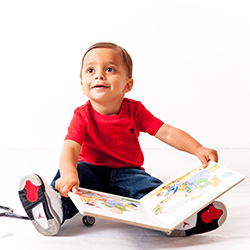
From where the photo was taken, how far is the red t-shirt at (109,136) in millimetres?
1169

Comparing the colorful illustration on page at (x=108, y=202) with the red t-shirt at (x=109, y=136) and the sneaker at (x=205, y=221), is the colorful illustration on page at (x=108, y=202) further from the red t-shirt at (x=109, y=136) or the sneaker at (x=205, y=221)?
the red t-shirt at (x=109, y=136)

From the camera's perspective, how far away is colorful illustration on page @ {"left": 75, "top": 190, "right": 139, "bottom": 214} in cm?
83

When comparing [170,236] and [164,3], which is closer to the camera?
[170,236]

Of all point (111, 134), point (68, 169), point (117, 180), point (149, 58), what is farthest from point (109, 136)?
point (149, 58)

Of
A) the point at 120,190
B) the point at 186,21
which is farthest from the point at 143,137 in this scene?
the point at 120,190

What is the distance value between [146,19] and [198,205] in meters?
1.85

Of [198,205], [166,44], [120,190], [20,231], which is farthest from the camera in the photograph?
[166,44]

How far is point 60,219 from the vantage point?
0.92 metres

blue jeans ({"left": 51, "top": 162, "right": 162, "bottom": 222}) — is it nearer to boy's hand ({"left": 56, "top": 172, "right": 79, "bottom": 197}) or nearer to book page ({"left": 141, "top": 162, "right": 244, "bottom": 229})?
book page ({"left": 141, "top": 162, "right": 244, "bottom": 229})

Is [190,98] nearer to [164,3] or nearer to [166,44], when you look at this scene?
[166,44]

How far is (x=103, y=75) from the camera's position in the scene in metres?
1.13

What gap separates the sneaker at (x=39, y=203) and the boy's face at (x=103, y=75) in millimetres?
351

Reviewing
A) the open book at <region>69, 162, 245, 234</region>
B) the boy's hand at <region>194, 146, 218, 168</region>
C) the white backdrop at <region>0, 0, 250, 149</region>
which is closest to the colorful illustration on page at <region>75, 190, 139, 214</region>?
the open book at <region>69, 162, 245, 234</region>

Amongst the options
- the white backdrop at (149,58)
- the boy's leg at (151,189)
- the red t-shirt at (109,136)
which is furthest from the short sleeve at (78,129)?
the white backdrop at (149,58)
